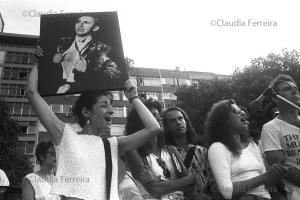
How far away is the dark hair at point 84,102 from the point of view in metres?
3.01

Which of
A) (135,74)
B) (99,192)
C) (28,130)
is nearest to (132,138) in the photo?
(99,192)

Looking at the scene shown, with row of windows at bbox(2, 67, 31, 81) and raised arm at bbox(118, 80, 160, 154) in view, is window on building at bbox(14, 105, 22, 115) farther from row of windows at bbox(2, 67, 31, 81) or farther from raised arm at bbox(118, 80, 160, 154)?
raised arm at bbox(118, 80, 160, 154)

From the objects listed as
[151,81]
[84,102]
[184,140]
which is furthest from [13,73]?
[84,102]

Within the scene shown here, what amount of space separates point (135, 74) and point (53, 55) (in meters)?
45.0

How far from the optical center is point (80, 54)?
3.13 metres

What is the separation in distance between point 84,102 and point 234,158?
140 centimetres

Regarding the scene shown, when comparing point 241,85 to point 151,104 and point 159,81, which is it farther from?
point 159,81

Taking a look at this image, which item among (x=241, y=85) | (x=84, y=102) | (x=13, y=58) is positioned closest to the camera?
(x=84, y=102)

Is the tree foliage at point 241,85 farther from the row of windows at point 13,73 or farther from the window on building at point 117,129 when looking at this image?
the row of windows at point 13,73

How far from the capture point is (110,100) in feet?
10.2

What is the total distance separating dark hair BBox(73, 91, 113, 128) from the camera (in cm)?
301

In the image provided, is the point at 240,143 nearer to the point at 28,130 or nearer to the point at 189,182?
the point at 189,182


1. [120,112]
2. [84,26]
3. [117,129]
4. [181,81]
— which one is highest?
[181,81]

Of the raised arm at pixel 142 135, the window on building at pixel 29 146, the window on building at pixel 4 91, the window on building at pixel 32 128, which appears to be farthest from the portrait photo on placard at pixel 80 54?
the window on building at pixel 4 91
